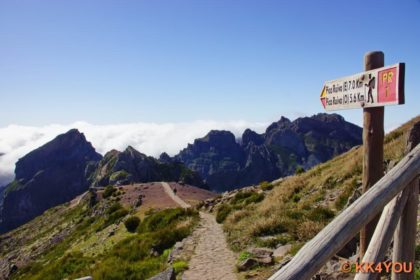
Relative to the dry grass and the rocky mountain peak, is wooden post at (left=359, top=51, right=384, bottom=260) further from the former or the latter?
the rocky mountain peak

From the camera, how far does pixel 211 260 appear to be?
44.9 feet

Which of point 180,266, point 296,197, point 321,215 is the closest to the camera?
point 180,266

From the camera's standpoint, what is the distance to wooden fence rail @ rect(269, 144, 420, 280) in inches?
128

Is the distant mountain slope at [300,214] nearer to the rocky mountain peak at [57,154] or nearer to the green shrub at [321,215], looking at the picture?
the green shrub at [321,215]

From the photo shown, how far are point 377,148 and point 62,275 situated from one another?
2208 centimetres

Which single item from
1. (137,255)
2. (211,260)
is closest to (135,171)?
(137,255)

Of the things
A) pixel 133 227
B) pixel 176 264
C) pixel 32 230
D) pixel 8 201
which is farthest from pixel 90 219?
pixel 8 201

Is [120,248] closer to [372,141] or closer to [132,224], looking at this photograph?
[132,224]

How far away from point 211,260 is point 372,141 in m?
9.91

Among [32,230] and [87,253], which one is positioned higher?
[87,253]

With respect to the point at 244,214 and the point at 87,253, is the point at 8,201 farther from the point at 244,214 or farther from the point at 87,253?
the point at 244,214

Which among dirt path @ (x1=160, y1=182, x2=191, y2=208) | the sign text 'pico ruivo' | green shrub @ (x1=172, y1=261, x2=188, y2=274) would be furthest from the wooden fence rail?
dirt path @ (x1=160, y1=182, x2=191, y2=208)

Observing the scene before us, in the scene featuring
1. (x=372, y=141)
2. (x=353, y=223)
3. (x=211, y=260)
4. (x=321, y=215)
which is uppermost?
(x=372, y=141)

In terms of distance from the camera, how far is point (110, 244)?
87.1 feet
